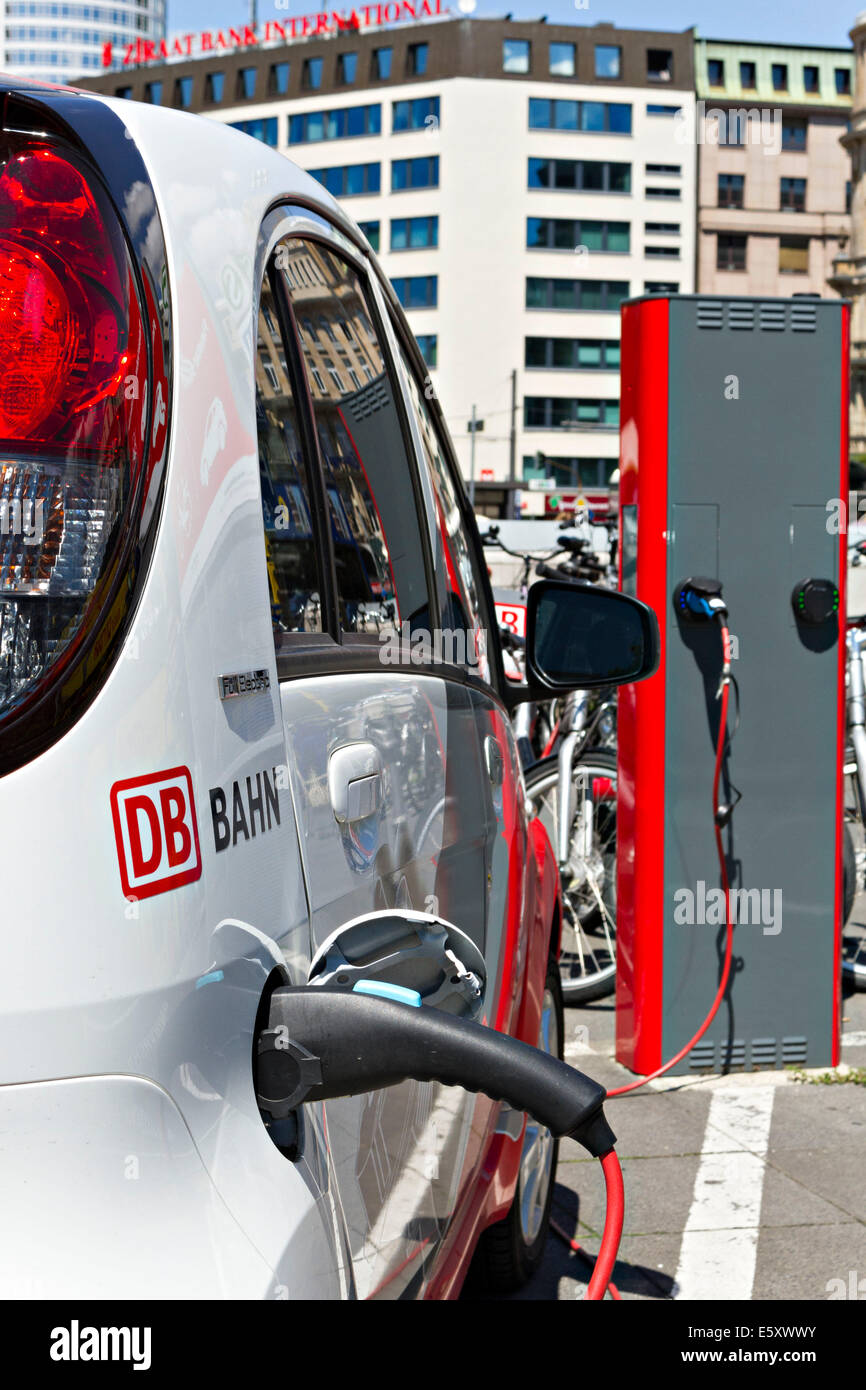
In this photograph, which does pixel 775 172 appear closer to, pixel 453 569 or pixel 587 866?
pixel 587 866

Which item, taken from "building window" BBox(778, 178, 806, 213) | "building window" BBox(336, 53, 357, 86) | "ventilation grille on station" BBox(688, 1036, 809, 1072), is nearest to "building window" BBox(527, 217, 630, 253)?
"building window" BBox(336, 53, 357, 86)

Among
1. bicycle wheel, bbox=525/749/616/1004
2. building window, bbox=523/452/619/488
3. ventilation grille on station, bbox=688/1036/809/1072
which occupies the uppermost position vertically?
building window, bbox=523/452/619/488

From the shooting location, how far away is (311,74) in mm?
69688

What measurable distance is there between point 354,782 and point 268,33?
3083 inches

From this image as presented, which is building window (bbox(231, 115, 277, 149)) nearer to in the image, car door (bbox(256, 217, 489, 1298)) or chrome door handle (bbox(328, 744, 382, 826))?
car door (bbox(256, 217, 489, 1298))

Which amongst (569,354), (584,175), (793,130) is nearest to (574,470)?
(569,354)

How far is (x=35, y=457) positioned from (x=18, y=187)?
24 centimetres

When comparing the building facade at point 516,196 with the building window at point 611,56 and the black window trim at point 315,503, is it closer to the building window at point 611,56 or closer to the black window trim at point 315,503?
the building window at point 611,56

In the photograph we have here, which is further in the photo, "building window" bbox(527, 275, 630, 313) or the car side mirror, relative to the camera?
"building window" bbox(527, 275, 630, 313)

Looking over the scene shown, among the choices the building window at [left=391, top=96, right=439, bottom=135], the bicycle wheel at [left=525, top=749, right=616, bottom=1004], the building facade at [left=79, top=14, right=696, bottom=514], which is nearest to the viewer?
the bicycle wheel at [left=525, top=749, right=616, bottom=1004]

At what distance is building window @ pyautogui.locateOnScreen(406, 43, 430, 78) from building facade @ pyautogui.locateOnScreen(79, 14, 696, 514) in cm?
6

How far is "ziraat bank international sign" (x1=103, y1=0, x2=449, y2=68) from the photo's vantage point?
71.3 meters
